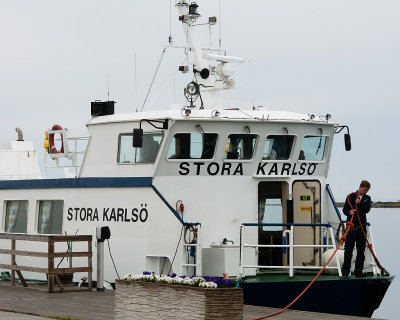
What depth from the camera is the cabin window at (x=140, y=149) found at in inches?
634

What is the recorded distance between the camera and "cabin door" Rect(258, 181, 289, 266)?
16.8 m

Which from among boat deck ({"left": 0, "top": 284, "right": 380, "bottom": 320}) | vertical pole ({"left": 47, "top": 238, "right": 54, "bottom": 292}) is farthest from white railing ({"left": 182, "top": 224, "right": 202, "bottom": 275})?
vertical pole ({"left": 47, "top": 238, "right": 54, "bottom": 292})

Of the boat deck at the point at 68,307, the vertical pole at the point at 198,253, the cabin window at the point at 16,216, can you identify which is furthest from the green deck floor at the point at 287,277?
the cabin window at the point at 16,216

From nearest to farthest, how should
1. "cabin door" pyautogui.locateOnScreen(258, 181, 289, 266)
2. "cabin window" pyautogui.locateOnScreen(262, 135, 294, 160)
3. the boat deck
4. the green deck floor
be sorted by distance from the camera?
the boat deck, the green deck floor, "cabin window" pyautogui.locateOnScreen(262, 135, 294, 160), "cabin door" pyautogui.locateOnScreen(258, 181, 289, 266)

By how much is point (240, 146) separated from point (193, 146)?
37.2 inches

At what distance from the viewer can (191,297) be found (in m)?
11.1

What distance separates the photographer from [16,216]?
64.5 ft

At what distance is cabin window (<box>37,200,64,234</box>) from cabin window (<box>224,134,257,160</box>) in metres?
3.99

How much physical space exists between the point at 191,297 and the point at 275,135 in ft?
20.2

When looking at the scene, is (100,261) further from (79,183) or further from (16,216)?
(16,216)

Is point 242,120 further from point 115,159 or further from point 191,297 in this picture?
point 191,297

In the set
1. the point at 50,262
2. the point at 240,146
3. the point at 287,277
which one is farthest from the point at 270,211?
the point at 50,262

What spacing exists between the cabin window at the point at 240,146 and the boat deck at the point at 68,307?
343 cm

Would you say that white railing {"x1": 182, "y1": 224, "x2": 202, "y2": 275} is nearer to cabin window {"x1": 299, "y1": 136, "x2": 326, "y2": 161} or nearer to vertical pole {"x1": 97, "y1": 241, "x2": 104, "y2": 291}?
vertical pole {"x1": 97, "y1": 241, "x2": 104, "y2": 291}
